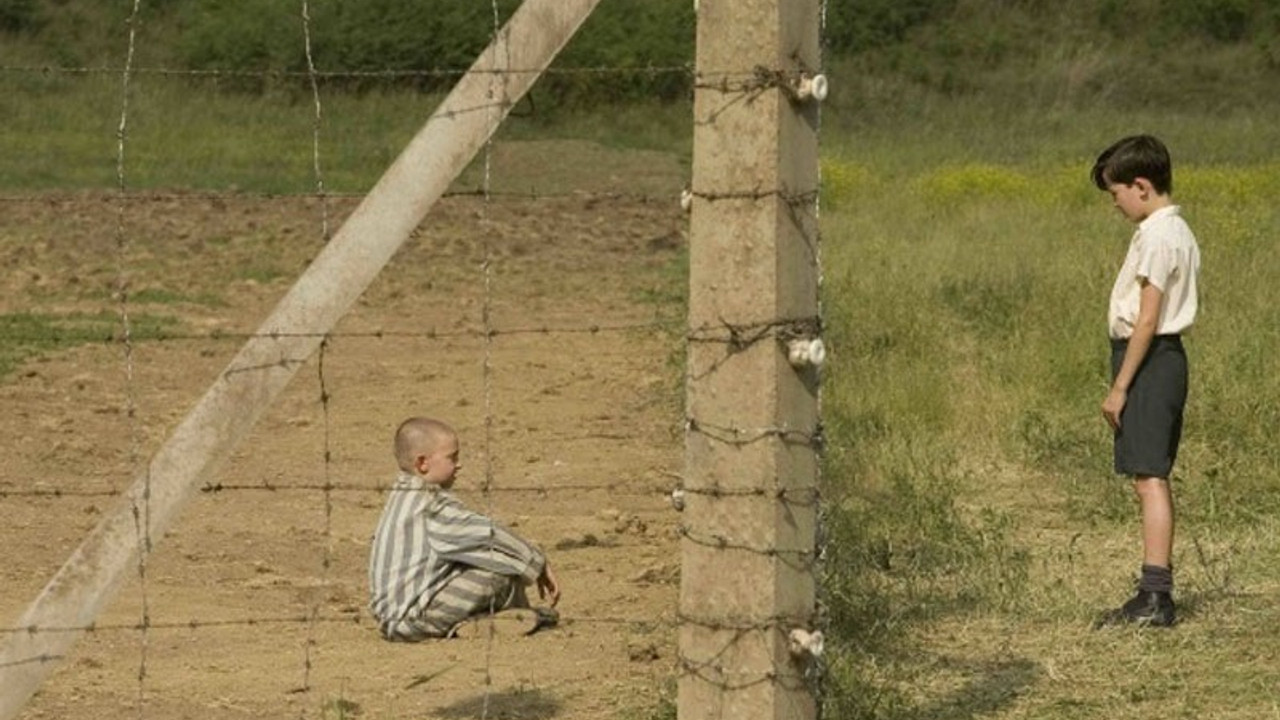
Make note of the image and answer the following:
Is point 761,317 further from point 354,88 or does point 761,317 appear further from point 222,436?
point 354,88

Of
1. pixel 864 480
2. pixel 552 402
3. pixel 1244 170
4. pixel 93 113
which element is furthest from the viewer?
pixel 93 113

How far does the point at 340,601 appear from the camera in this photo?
791 cm

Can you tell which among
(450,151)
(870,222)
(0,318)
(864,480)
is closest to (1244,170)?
(870,222)

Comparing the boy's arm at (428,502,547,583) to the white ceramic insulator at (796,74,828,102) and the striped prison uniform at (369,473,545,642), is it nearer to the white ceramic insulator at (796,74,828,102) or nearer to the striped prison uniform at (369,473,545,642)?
the striped prison uniform at (369,473,545,642)

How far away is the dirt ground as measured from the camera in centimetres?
681

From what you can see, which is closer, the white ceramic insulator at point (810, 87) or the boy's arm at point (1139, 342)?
the white ceramic insulator at point (810, 87)

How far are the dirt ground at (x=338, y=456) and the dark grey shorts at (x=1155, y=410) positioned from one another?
1327mm

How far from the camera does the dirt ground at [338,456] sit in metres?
6.81

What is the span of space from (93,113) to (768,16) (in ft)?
75.0

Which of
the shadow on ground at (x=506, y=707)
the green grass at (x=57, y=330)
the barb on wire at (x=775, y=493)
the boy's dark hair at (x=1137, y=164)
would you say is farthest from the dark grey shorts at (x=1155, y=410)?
the green grass at (x=57, y=330)

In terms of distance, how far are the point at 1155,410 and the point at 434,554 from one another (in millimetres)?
1917

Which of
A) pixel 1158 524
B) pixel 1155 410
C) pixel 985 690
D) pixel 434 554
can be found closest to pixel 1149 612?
pixel 1158 524

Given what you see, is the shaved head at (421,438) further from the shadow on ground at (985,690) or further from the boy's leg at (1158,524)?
the boy's leg at (1158,524)

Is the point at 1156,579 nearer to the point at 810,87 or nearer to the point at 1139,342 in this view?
the point at 1139,342
